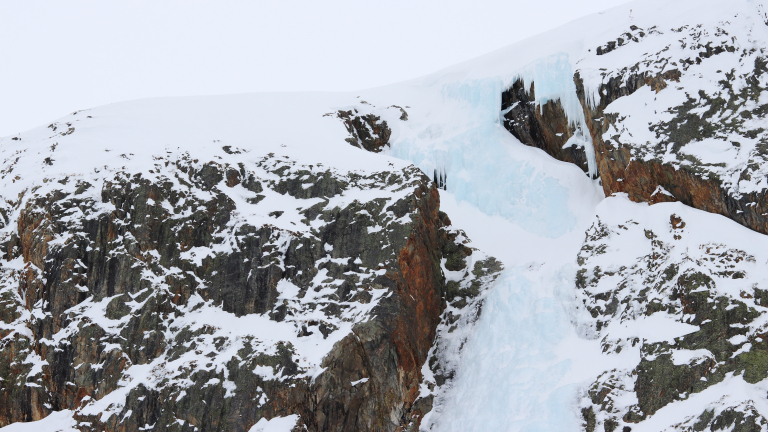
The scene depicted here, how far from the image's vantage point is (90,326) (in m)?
16.9

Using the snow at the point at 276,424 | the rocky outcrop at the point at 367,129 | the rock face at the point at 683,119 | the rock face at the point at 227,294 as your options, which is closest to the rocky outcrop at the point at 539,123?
the rock face at the point at 683,119

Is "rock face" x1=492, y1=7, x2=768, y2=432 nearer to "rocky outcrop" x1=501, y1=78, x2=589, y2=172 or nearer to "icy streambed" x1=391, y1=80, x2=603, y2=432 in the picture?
"rocky outcrop" x1=501, y1=78, x2=589, y2=172

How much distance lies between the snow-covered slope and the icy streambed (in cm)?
8

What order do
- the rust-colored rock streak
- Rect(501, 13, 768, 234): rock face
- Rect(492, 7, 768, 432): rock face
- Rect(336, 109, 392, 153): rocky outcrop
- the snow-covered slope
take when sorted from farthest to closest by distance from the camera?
Rect(336, 109, 392, 153): rocky outcrop, Rect(501, 13, 768, 234): rock face, the rust-colored rock streak, the snow-covered slope, Rect(492, 7, 768, 432): rock face

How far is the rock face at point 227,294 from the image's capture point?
1564cm

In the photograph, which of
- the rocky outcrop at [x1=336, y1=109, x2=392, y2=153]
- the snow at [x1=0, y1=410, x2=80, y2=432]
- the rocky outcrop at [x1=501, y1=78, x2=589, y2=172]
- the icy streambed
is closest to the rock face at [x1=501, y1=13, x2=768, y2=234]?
the rocky outcrop at [x1=501, y1=78, x2=589, y2=172]

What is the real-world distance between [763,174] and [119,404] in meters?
18.8

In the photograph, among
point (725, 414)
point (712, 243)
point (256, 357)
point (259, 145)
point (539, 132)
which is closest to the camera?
point (725, 414)

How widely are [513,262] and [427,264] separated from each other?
3.40 meters

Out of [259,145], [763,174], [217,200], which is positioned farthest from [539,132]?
[217,200]

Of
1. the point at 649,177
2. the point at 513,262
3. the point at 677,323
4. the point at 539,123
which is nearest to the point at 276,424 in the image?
the point at 513,262

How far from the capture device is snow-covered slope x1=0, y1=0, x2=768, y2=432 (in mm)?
14477

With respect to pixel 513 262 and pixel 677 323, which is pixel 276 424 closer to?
pixel 513 262

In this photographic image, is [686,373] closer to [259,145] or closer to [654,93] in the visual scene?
[654,93]
